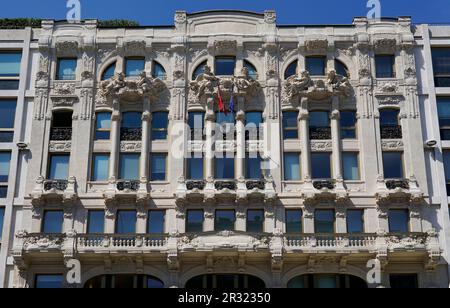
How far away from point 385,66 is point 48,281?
25.6 metres

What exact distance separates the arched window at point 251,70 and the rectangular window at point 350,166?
784cm

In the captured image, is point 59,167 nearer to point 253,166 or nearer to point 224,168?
point 224,168

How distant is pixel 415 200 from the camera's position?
45750 millimetres

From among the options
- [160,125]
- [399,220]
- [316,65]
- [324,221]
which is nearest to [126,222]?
[160,125]

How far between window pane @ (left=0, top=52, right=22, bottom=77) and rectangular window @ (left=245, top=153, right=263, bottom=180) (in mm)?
16500

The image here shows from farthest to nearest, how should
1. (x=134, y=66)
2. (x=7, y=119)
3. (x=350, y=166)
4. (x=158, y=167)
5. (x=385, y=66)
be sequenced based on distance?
(x=134, y=66), (x=385, y=66), (x=7, y=119), (x=158, y=167), (x=350, y=166)

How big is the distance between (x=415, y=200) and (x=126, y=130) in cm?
1857

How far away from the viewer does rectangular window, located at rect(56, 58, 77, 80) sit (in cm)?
5019

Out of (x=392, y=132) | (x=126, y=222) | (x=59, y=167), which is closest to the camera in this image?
(x=126, y=222)

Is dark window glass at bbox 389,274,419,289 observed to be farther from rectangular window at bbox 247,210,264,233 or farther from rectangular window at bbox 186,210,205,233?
rectangular window at bbox 186,210,205,233

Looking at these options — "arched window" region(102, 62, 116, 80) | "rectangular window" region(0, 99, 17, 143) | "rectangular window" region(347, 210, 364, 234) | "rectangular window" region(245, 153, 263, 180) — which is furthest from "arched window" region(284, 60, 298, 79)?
"rectangular window" region(0, 99, 17, 143)

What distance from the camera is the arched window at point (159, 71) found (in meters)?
50.1

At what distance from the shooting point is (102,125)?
48.9 metres
